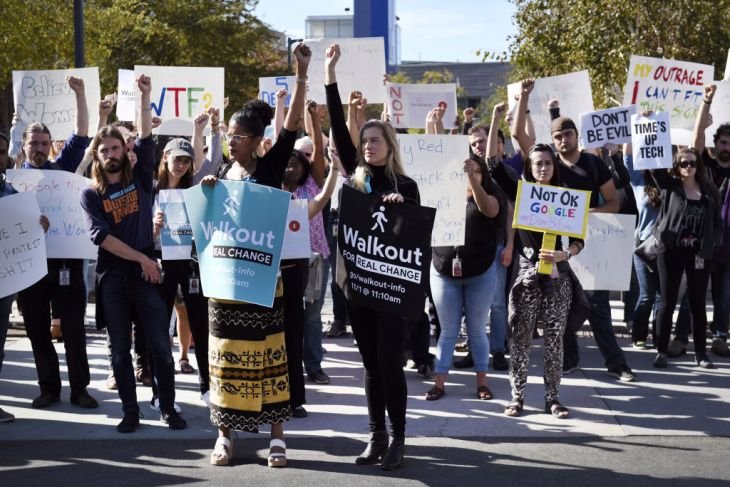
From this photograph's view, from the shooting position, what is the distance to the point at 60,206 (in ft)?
24.8

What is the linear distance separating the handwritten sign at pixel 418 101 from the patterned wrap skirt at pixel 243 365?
5197 millimetres

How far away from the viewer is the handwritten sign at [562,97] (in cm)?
1000

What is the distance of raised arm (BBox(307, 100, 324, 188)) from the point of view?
7.05 m

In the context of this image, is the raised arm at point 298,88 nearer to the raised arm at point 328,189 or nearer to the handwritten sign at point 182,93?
the raised arm at point 328,189

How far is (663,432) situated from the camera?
263 inches

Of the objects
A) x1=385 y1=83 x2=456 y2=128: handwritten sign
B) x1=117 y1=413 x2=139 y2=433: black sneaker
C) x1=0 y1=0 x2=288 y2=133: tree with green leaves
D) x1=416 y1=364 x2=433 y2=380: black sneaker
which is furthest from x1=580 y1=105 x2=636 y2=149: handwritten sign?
x1=0 y1=0 x2=288 y2=133: tree with green leaves

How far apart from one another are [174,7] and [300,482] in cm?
2847

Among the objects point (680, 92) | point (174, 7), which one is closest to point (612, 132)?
point (680, 92)

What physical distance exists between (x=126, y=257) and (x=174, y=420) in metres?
1.17

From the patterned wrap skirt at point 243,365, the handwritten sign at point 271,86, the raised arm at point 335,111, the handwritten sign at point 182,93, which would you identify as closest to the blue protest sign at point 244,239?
the patterned wrap skirt at point 243,365

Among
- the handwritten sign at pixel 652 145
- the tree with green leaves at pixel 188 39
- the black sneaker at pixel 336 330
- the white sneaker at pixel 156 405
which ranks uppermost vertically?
the tree with green leaves at pixel 188 39

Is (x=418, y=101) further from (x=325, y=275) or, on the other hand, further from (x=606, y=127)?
(x=325, y=275)

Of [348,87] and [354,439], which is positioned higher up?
[348,87]

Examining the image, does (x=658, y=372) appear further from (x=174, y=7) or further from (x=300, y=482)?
(x=174, y=7)
